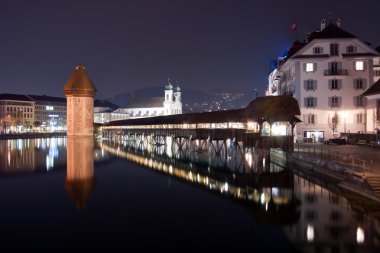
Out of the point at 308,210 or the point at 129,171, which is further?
the point at 129,171

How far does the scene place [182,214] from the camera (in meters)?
15.8

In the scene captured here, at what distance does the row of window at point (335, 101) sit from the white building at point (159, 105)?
348 feet

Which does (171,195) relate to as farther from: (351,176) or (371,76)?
(371,76)

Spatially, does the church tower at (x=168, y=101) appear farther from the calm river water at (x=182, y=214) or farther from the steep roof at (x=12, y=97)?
the calm river water at (x=182, y=214)

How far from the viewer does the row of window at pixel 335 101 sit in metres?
37.5

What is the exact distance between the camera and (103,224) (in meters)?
14.1

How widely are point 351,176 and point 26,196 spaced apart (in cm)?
1398

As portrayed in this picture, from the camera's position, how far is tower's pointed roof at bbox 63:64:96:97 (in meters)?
76.1

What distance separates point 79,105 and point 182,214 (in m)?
63.7

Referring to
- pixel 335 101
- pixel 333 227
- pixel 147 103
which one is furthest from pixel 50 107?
pixel 333 227

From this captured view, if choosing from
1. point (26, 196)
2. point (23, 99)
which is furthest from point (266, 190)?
point (23, 99)

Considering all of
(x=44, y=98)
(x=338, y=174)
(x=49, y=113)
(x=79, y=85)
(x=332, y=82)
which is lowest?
(x=338, y=174)

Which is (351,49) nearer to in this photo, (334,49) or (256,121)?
(334,49)

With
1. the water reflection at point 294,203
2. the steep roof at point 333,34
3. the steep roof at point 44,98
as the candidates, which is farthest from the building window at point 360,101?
the steep roof at point 44,98
